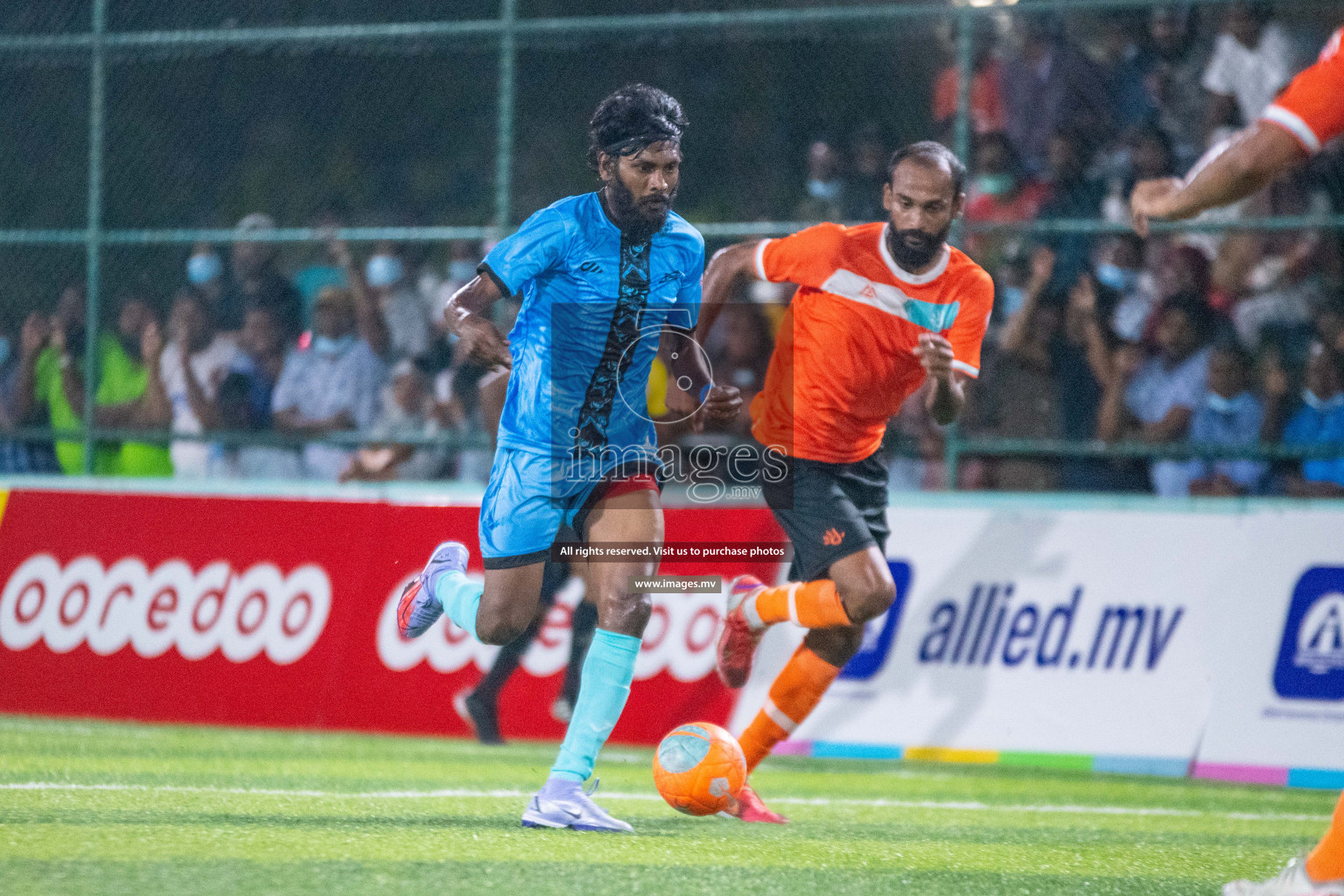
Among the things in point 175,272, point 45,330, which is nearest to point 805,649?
point 175,272

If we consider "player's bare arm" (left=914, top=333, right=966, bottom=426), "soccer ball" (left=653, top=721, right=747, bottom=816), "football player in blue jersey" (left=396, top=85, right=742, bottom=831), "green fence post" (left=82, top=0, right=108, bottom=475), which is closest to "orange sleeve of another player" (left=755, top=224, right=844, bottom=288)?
"player's bare arm" (left=914, top=333, right=966, bottom=426)

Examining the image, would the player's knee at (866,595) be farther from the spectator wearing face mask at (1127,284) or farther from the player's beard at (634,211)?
the spectator wearing face mask at (1127,284)

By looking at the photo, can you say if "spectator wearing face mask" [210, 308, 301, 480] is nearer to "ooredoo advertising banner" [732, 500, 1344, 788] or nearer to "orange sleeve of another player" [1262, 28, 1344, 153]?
"ooredoo advertising banner" [732, 500, 1344, 788]

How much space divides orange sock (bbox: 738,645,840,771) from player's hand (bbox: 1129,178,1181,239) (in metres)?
2.48

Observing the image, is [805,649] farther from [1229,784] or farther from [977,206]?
[977,206]

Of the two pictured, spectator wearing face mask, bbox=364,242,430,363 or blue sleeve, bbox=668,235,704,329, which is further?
spectator wearing face mask, bbox=364,242,430,363

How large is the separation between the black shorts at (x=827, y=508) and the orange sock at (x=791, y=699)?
0.32 m

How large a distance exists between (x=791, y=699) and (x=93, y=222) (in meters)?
5.77

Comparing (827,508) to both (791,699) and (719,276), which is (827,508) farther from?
(719,276)

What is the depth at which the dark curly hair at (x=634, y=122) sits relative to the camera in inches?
193

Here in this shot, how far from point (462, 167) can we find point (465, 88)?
1185 mm

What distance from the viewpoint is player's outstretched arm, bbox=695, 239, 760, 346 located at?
18.6 feet

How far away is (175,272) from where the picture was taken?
9547 mm

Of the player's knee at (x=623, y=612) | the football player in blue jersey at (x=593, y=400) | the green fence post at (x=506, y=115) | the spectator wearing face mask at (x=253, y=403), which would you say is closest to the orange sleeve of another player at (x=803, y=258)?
the football player in blue jersey at (x=593, y=400)
